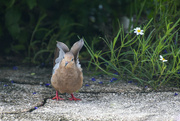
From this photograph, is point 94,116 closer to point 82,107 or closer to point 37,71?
point 82,107

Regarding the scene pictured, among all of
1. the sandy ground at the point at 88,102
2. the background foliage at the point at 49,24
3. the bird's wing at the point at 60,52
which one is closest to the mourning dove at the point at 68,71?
the bird's wing at the point at 60,52

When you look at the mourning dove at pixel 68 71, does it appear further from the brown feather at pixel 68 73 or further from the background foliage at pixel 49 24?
the background foliage at pixel 49 24

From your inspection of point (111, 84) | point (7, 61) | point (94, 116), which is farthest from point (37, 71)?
point (94, 116)

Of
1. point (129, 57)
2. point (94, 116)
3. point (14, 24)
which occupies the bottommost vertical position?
point (94, 116)

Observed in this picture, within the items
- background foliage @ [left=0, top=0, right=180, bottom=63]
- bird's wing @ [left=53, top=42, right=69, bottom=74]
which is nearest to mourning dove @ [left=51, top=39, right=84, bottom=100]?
bird's wing @ [left=53, top=42, right=69, bottom=74]

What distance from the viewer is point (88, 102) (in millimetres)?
2691

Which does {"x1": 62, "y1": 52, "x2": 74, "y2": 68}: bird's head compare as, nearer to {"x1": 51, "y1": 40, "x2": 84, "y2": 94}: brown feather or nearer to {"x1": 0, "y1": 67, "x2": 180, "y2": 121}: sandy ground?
{"x1": 51, "y1": 40, "x2": 84, "y2": 94}: brown feather

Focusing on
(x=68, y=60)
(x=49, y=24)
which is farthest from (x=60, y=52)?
(x=49, y=24)

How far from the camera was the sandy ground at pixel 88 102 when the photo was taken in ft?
7.69

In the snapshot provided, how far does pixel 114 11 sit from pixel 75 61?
6.41ft

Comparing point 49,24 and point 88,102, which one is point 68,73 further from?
point 49,24

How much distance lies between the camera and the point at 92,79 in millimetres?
3217

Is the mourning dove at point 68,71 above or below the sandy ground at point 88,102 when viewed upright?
above

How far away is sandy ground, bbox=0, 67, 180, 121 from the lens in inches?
92.3
